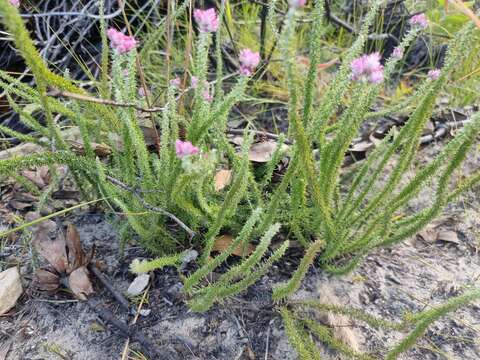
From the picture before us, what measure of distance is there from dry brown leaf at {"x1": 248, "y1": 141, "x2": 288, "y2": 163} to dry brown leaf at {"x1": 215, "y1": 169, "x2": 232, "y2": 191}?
0.27 feet

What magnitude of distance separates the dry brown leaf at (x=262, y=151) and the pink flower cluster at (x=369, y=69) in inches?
17.9

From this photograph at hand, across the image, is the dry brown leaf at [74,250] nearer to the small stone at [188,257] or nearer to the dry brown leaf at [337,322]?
the small stone at [188,257]

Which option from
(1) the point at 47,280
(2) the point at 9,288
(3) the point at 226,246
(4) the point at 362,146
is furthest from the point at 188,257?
(4) the point at 362,146

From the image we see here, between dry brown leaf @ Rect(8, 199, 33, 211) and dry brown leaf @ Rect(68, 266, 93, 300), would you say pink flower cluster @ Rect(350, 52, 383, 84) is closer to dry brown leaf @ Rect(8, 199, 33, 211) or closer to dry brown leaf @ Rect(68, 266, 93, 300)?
dry brown leaf @ Rect(68, 266, 93, 300)

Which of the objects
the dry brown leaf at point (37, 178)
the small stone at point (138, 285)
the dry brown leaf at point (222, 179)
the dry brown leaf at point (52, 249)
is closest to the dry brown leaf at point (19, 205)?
the dry brown leaf at point (37, 178)

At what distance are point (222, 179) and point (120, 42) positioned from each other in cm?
47

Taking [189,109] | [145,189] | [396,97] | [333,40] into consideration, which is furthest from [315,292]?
[333,40]

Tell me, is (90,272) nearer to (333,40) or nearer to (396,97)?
(396,97)

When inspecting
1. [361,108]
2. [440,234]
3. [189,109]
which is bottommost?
[440,234]

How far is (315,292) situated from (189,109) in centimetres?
82

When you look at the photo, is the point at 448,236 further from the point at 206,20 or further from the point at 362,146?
the point at 206,20

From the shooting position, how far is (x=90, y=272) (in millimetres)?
1071

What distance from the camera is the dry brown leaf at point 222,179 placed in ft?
3.77

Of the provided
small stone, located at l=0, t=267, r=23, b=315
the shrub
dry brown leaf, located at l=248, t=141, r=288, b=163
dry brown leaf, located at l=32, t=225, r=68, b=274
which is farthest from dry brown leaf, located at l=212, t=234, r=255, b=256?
small stone, located at l=0, t=267, r=23, b=315
